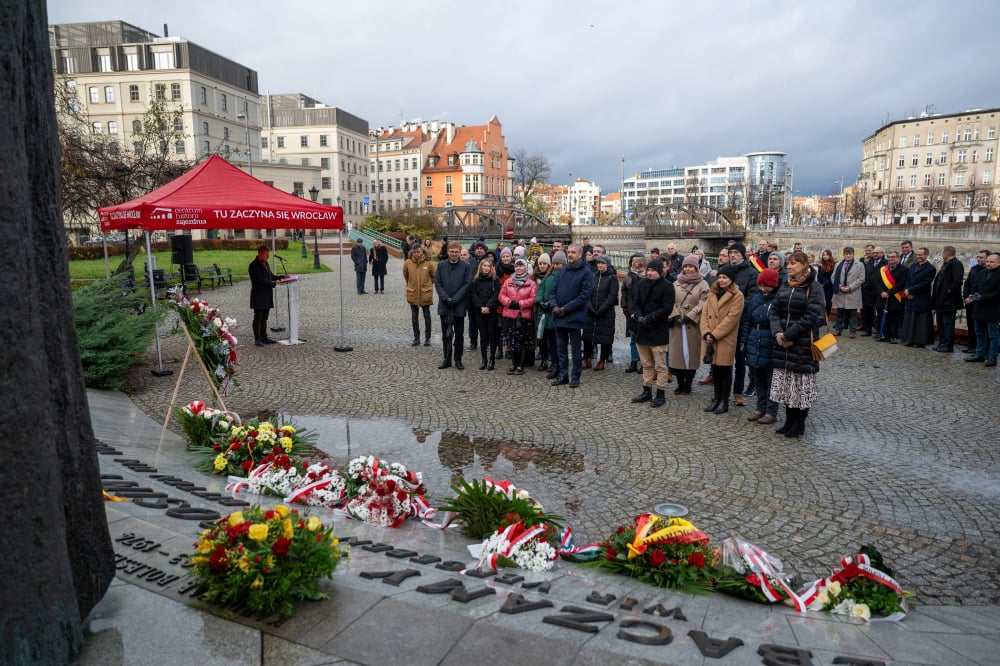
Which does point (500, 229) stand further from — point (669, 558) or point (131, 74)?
point (669, 558)

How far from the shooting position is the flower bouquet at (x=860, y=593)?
3287 mm

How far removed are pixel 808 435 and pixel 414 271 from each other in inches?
292

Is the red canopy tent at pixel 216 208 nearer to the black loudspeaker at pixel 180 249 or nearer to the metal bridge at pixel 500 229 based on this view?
the black loudspeaker at pixel 180 249

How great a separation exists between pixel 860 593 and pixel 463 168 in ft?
330

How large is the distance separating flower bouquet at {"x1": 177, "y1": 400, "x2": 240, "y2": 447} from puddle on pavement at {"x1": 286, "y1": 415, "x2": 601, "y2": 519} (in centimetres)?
101

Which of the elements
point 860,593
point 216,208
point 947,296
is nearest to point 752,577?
point 860,593

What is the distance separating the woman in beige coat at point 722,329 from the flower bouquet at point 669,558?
14.8ft

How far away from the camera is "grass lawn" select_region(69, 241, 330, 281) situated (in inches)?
1030

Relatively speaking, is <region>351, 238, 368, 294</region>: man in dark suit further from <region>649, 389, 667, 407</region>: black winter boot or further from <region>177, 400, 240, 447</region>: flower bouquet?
<region>177, 400, 240, 447</region>: flower bouquet

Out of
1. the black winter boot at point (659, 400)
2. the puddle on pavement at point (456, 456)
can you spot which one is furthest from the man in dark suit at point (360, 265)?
the black winter boot at point (659, 400)

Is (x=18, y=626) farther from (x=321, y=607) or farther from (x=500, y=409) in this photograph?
(x=500, y=409)

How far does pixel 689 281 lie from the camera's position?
29.2 feet

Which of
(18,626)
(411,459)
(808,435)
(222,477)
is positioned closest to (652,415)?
(808,435)

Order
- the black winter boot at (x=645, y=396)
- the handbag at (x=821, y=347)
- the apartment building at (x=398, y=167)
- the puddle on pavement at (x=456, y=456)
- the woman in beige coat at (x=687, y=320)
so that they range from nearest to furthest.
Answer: the puddle on pavement at (x=456, y=456) → the handbag at (x=821, y=347) → the black winter boot at (x=645, y=396) → the woman in beige coat at (x=687, y=320) → the apartment building at (x=398, y=167)
